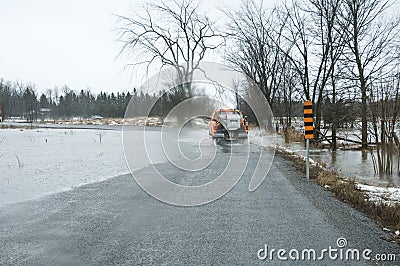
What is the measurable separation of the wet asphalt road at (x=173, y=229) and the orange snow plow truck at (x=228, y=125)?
42.8 ft

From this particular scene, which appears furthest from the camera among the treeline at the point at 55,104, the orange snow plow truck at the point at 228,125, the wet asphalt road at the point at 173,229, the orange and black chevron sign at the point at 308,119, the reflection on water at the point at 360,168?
the treeline at the point at 55,104

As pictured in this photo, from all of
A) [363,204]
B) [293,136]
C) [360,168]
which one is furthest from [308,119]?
[293,136]

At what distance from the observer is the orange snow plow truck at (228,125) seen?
67.3 ft

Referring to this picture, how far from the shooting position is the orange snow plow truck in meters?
20.5

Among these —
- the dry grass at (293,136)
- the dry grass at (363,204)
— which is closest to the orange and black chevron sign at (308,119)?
the dry grass at (363,204)

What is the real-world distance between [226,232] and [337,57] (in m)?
17.6

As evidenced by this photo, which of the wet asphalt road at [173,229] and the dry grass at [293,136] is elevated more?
the dry grass at [293,136]

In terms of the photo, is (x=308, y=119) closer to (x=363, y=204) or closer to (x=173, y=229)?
(x=363, y=204)

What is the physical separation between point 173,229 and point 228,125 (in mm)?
15982

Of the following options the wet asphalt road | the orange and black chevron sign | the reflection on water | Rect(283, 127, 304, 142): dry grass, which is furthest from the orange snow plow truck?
the wet asphalt road

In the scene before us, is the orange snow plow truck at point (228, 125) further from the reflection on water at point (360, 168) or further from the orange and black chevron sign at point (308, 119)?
the orange and black chevron sign at point (308, 119)

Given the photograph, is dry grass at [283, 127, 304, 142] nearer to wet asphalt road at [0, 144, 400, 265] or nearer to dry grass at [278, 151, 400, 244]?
dry grass at [278, 151, 400, 244]

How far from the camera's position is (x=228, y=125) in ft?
68.3

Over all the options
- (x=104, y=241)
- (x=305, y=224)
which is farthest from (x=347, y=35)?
(x=104, y=241)
